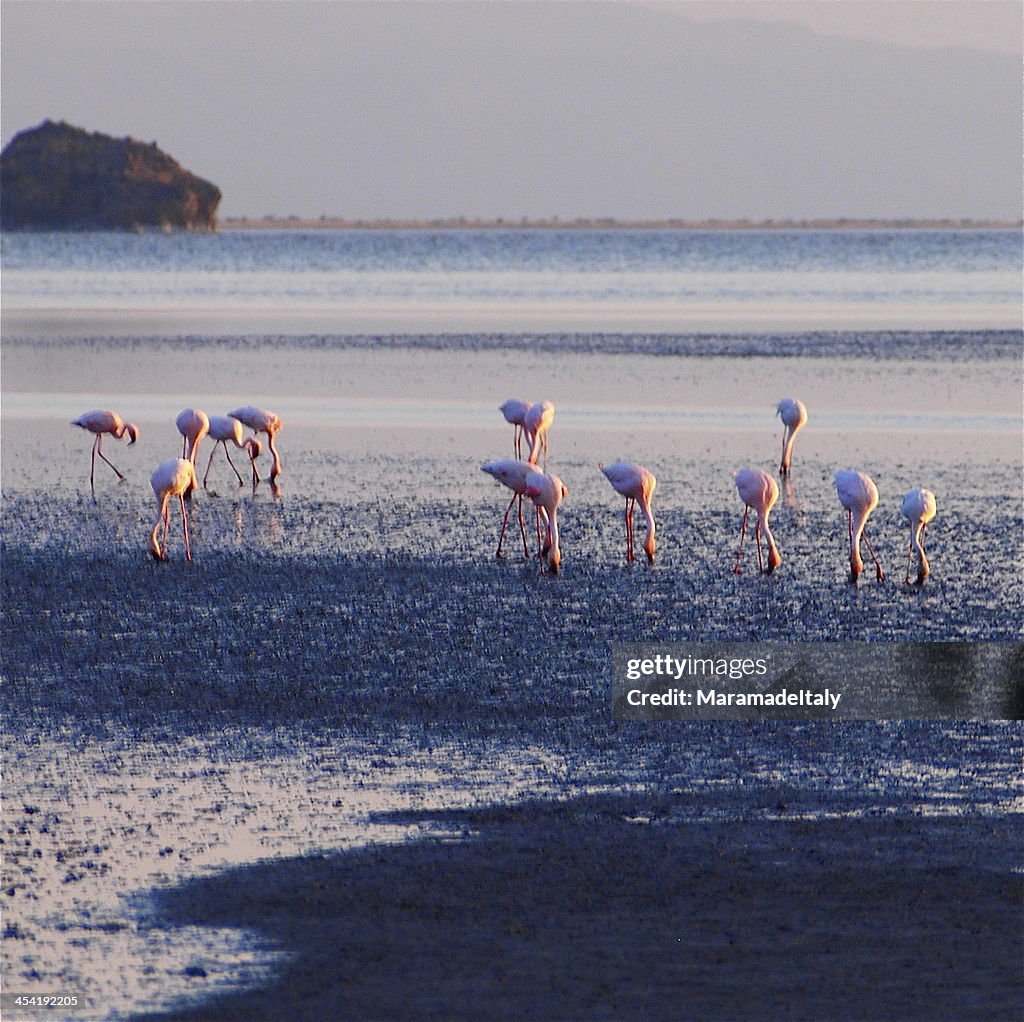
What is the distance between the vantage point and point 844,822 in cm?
736

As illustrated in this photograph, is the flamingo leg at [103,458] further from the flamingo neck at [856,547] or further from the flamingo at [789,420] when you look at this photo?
the flamingo neck at [856,547]

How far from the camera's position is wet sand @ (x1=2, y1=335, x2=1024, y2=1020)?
5.92 metres

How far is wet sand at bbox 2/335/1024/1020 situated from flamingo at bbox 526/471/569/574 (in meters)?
0.20

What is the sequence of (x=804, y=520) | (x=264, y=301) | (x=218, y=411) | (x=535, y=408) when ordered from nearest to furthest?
(x=804, y=520) → (x=535, y=408) → (x=218, y=411) → (x=264, y=301)

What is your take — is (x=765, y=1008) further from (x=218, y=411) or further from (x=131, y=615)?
(x=218, y=411)

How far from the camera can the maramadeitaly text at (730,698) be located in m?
9.14

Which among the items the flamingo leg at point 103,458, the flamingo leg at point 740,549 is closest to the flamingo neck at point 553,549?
the flamingo leg at point 740,549

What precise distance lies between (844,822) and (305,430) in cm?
1397

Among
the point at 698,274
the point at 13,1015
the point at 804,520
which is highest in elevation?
the point at 698,274

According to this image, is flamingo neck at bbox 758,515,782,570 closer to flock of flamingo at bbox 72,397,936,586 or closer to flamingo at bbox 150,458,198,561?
flock of flamingo at bbox 72,397,936,586

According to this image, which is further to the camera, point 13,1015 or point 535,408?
point 535,408

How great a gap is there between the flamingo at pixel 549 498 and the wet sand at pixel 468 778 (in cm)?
20

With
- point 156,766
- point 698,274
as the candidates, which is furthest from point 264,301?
point 156,766

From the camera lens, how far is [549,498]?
1238cm
